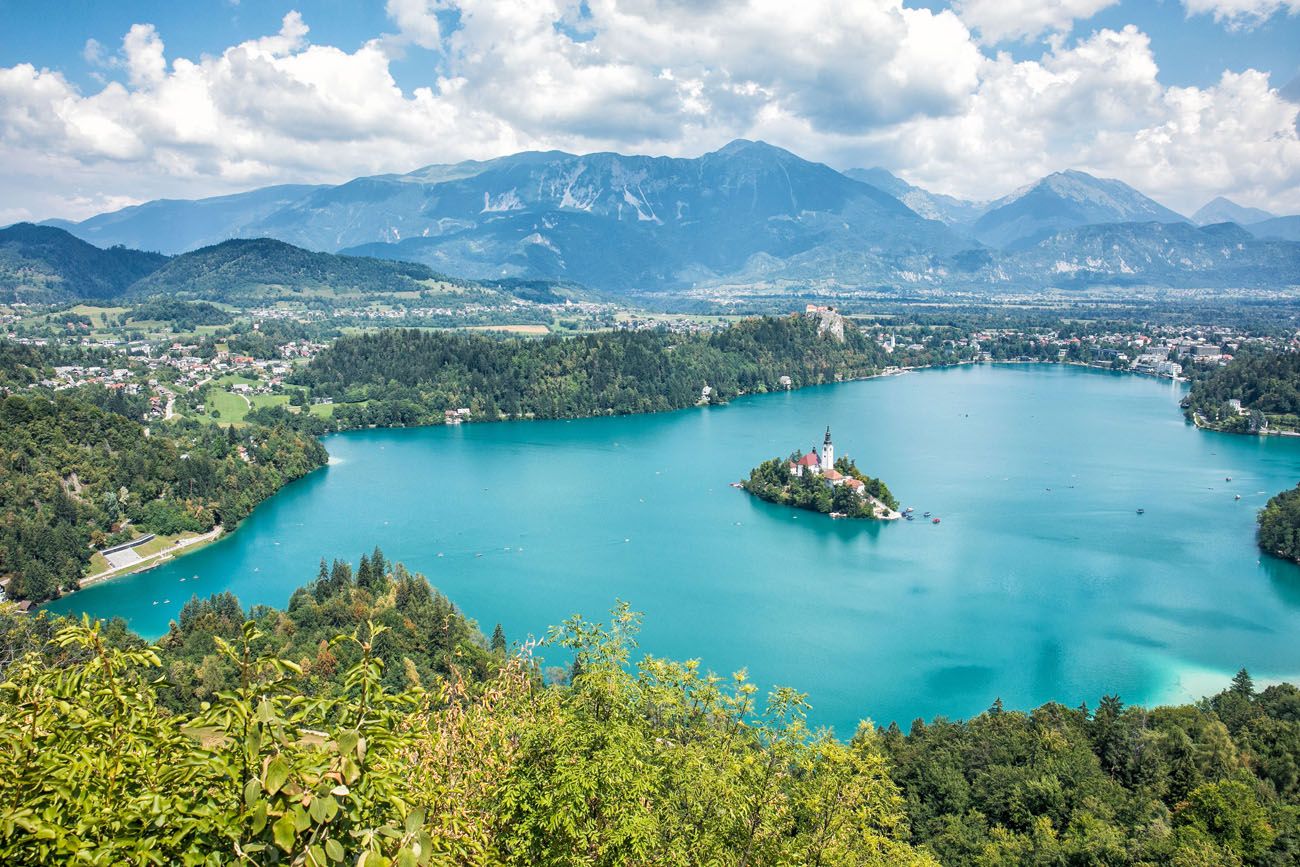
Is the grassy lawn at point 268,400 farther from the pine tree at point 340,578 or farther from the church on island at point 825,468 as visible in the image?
the church on island at point 825,468

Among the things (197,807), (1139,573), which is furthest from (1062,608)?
→ (197,807)

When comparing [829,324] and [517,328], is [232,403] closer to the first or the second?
[517,328]

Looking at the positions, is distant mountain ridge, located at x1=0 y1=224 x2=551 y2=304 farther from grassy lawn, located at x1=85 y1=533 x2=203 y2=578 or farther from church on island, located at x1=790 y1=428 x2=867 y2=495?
church on island, located at x1=790 y1=428 x2=867 y2=495

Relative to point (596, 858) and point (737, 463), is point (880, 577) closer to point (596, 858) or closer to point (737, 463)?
point (737, 463)

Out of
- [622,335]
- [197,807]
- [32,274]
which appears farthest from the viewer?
[32,274]

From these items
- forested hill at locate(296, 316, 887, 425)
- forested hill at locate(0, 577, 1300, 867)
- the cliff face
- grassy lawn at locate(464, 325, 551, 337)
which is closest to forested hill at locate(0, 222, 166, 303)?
grassy lawn at locate(464, 325, 551, 337)

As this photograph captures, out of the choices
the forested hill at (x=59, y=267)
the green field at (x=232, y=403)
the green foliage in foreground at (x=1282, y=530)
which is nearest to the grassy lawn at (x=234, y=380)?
the green field at (x=232, y=403)

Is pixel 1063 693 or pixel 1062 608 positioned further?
pixel 1062 608
